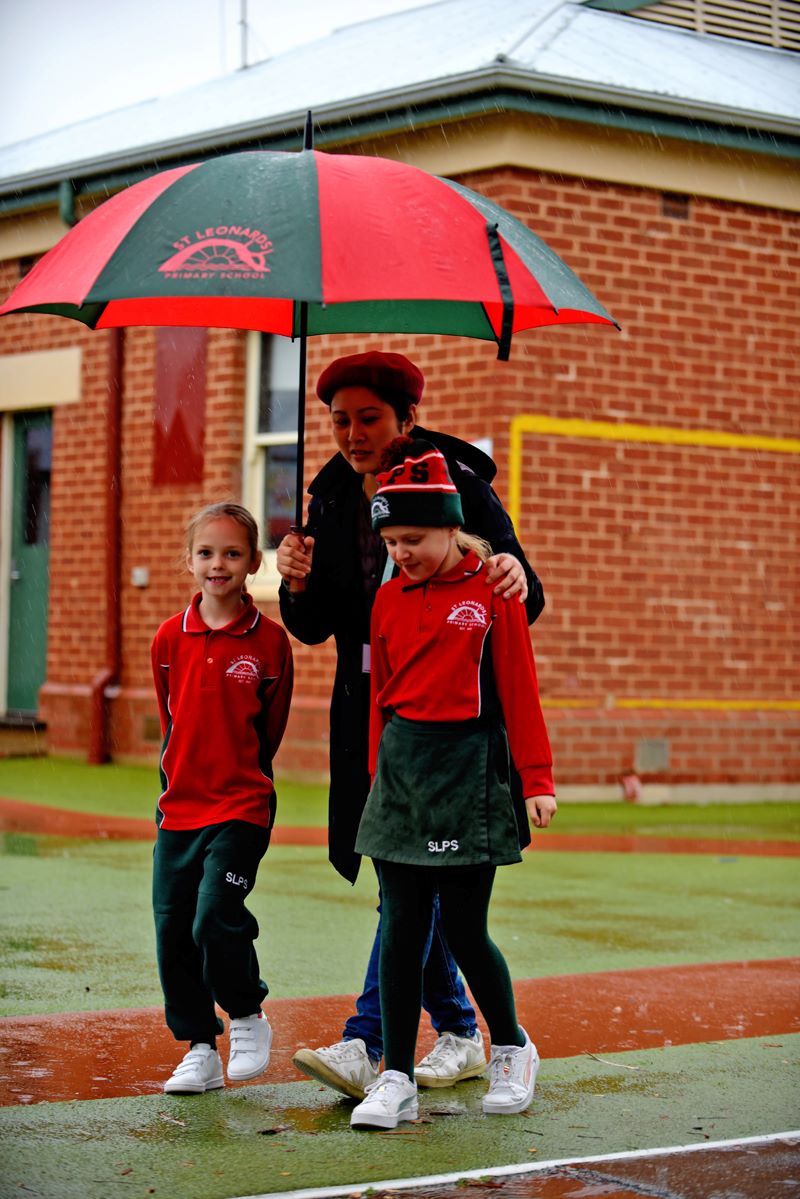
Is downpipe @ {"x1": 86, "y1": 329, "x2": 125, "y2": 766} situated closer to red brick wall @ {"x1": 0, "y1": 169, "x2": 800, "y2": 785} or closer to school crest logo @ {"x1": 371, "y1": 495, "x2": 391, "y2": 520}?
red brick wall @ {"x1": 0, "y1": 169, "x2": 800, "y2": 785}

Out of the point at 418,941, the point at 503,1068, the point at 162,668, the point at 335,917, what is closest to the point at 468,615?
the point at 418,941

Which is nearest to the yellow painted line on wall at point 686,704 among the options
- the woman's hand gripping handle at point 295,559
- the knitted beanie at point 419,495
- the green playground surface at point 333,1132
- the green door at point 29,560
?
Answer: the green door at point 29,560

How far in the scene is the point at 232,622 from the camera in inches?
190

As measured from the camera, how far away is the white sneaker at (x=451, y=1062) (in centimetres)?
481

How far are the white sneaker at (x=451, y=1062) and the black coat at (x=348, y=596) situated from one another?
57 centimetres

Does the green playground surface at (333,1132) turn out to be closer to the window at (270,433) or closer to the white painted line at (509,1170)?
the white painted line at (509,1170)

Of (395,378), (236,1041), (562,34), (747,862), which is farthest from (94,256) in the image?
(562,34)

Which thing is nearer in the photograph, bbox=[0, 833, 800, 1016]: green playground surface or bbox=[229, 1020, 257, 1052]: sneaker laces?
bbox=[229, 1020, 257, 1052]: sneaker laces

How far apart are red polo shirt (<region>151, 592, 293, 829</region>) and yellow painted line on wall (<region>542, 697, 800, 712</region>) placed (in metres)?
7.03

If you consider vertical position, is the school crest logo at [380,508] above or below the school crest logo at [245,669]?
above

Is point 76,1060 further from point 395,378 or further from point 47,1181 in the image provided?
point 395,378

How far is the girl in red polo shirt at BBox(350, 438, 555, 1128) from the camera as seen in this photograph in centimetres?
438

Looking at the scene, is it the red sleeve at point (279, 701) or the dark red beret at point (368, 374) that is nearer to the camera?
the dark red beret at point (368, 374)

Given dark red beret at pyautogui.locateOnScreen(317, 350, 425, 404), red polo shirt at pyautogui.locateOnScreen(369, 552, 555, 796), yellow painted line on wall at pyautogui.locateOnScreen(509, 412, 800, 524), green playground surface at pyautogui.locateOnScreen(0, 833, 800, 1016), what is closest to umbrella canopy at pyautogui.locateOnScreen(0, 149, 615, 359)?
dark red beret at pyautogui.locateOnScreen(317, 350, 425, 404)
